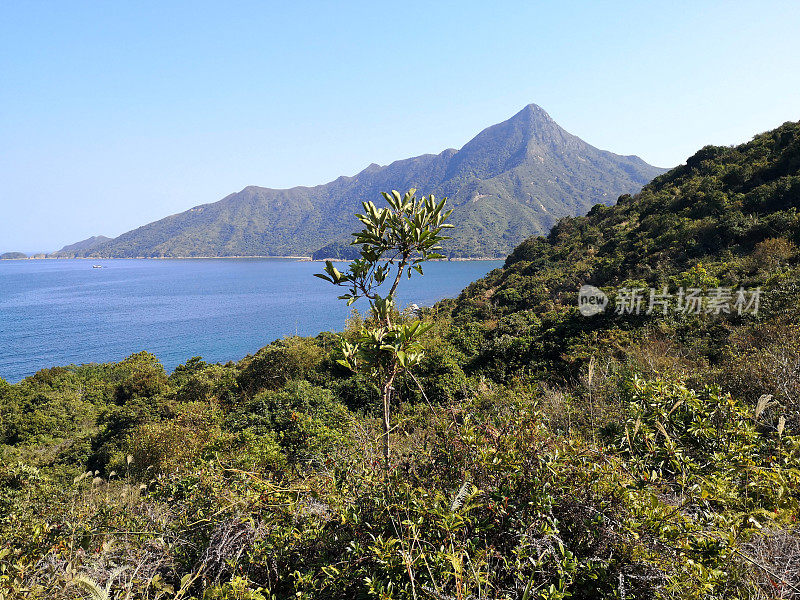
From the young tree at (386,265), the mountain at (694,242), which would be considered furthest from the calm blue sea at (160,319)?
the young tree at (386,265)

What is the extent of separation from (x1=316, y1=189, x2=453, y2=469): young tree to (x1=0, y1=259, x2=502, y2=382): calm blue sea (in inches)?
673

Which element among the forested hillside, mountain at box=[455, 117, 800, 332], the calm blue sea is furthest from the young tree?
the calm blue sea

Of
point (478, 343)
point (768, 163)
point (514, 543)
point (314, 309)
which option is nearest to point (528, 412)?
point (514, 543)

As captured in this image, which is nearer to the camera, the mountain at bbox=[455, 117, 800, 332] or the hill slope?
the hill slope

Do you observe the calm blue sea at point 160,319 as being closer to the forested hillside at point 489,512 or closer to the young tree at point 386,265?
the forested hillside at point 489,512

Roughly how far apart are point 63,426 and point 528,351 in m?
18.5

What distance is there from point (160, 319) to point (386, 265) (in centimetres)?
6067

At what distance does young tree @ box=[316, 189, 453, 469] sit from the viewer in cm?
214

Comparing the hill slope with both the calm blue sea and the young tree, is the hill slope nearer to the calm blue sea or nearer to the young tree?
the young tree

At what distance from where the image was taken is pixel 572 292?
20.3 meters

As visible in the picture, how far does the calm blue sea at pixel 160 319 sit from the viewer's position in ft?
124

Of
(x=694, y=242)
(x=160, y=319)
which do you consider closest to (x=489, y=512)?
(x=694, y=242)

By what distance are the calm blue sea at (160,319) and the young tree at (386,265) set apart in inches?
673

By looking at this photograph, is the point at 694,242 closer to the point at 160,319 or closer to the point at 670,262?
the point at 670,262
